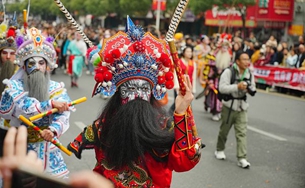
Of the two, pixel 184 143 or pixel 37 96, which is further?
pixel 37 96

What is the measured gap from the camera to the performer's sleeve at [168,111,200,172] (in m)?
3.18

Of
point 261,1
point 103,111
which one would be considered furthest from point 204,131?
point 261,1

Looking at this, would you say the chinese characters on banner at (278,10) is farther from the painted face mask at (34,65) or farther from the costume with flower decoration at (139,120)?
the costume with flower decoration at (139,120)

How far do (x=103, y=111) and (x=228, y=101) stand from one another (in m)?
4.79

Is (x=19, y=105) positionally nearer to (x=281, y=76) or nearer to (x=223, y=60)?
(x=223, y=60)

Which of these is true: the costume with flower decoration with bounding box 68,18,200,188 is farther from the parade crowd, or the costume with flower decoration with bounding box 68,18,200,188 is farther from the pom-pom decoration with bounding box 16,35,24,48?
the pom-pom decoration with bounding box 16,35,24,48

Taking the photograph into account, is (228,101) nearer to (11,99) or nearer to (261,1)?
(11,99)

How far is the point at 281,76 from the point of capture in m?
18.0

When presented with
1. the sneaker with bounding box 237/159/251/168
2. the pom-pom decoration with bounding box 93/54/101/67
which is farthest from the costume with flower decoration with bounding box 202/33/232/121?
the pom-pom decoration with bounding box 93/54/101/67

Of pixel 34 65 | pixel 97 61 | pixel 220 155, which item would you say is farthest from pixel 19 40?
pixel 220 155

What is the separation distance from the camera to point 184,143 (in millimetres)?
3182

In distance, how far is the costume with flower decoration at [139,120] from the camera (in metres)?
3.21

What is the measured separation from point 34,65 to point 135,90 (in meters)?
1.77

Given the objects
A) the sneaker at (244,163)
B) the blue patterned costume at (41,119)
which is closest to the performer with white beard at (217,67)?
the sneaker at (244,163)
